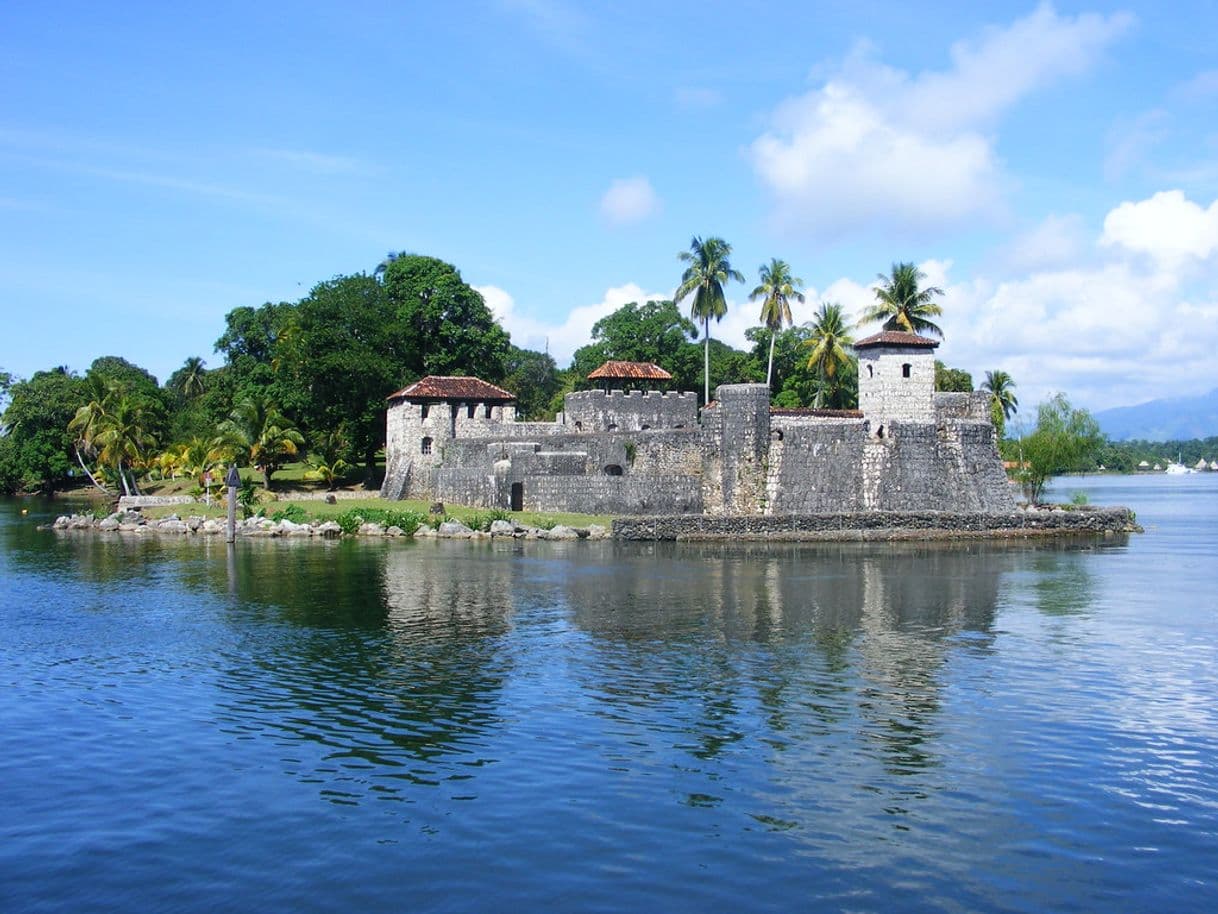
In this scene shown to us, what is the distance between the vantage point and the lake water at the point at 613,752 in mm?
9297

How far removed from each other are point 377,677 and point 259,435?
38.7 meters

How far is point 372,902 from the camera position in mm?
8891

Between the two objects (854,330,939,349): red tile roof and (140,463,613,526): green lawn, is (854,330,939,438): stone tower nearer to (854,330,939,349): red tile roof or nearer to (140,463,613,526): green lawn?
(854,330,939,349): red tile roof

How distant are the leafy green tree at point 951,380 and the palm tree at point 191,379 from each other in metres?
57.5

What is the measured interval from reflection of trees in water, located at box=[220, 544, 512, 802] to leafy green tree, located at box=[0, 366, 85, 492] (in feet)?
191

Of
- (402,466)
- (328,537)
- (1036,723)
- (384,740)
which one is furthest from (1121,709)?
(402,466)

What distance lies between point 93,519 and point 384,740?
39.5 meters

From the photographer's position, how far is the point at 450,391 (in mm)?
51562

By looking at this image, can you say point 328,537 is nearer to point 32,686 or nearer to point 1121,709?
point 32,686

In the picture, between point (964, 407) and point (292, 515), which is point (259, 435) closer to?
point (292, 515)

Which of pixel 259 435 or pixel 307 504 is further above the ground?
pixel 259 435

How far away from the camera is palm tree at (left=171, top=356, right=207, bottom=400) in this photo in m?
95.4

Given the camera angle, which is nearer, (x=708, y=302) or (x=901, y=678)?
(x=901, y=678)

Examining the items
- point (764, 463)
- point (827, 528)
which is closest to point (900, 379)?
point (764, 463)
